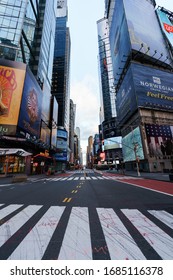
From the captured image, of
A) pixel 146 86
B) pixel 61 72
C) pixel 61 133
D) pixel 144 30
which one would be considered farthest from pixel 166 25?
pixel 61 133

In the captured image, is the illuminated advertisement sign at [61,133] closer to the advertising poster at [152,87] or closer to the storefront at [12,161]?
the storefront at [12,161]

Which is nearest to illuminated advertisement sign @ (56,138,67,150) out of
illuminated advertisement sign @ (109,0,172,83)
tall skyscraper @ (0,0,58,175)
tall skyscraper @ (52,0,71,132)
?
tall skyscraper @ (52,0,71,132)

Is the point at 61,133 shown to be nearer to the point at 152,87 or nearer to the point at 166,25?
the point at 152,87

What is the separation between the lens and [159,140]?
41.3 metres

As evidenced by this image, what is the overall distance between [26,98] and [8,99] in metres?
4.95

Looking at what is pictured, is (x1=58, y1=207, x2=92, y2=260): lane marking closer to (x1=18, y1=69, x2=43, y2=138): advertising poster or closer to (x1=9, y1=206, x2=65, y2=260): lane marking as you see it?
(x1=9, y1=206, x2=65, y2=260): lane marking

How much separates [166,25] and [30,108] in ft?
265

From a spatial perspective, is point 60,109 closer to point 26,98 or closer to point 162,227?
point 26,98

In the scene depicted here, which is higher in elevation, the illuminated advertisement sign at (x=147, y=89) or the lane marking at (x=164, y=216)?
the illuminated advertisement sign at (x=147, y=89)

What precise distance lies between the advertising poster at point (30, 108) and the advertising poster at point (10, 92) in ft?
4.34

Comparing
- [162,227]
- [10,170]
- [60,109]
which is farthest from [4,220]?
[60,109]

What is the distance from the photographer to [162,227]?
405 cm

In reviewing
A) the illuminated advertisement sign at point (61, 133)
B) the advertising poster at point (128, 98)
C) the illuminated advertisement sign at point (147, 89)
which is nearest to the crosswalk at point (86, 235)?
the illuminated advertisement sign at point (147, 89)

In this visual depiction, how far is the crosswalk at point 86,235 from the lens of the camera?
280cm
